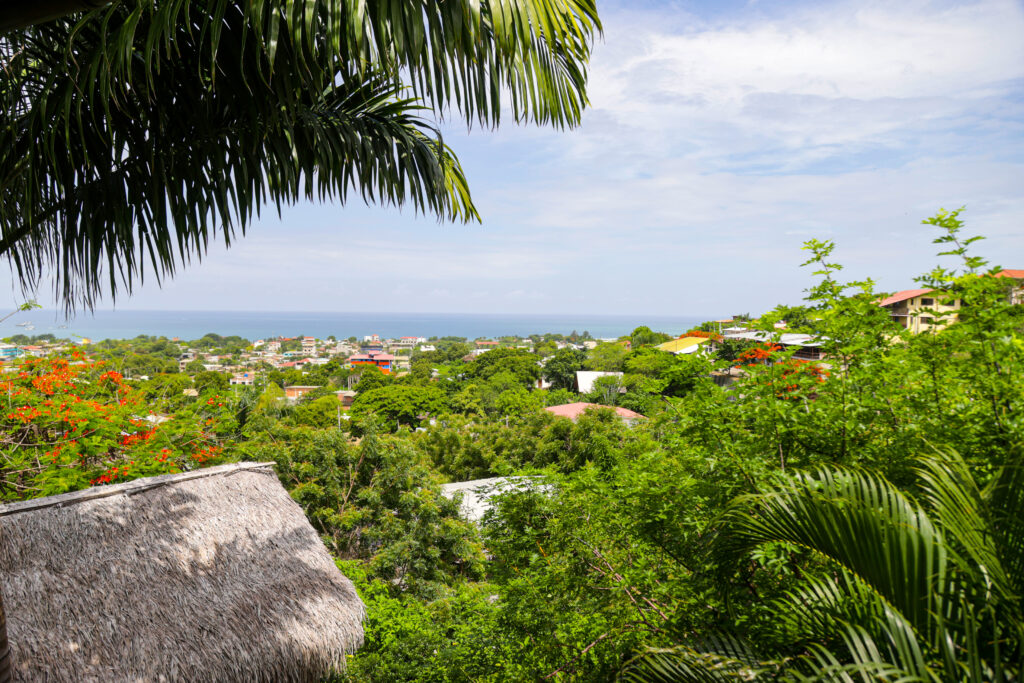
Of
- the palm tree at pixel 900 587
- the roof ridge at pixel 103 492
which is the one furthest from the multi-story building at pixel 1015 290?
the roof ridge at pixel 103 492

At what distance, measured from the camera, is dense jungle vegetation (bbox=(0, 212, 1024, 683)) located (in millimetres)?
1397

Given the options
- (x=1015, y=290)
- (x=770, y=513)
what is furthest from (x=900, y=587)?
(x=1015, y=290)

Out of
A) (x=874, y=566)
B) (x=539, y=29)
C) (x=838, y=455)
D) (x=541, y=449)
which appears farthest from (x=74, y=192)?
(x=541, y=449)

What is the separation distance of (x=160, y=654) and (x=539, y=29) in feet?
15.8

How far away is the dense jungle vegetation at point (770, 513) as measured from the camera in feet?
4.58

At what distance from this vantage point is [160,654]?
13.2 ft

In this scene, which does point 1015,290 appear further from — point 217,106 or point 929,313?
point 217,106

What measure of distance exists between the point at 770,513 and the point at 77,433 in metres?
6.77

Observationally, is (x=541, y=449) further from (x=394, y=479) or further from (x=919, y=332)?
(x=919, y=332)

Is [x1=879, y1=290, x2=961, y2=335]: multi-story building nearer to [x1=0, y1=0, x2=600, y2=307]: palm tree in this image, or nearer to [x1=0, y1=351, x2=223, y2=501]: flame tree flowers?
[x1=0, y1=0, x2=600, y2=307]: palm tree

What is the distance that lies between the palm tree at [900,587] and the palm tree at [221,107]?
1.45m

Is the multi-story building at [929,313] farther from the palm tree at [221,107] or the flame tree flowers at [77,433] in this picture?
the flame tree flowers at [77,433]

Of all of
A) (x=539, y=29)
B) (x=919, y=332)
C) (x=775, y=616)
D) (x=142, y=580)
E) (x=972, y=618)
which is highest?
(x=539, y=29)

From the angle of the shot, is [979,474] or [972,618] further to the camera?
[979,474]
